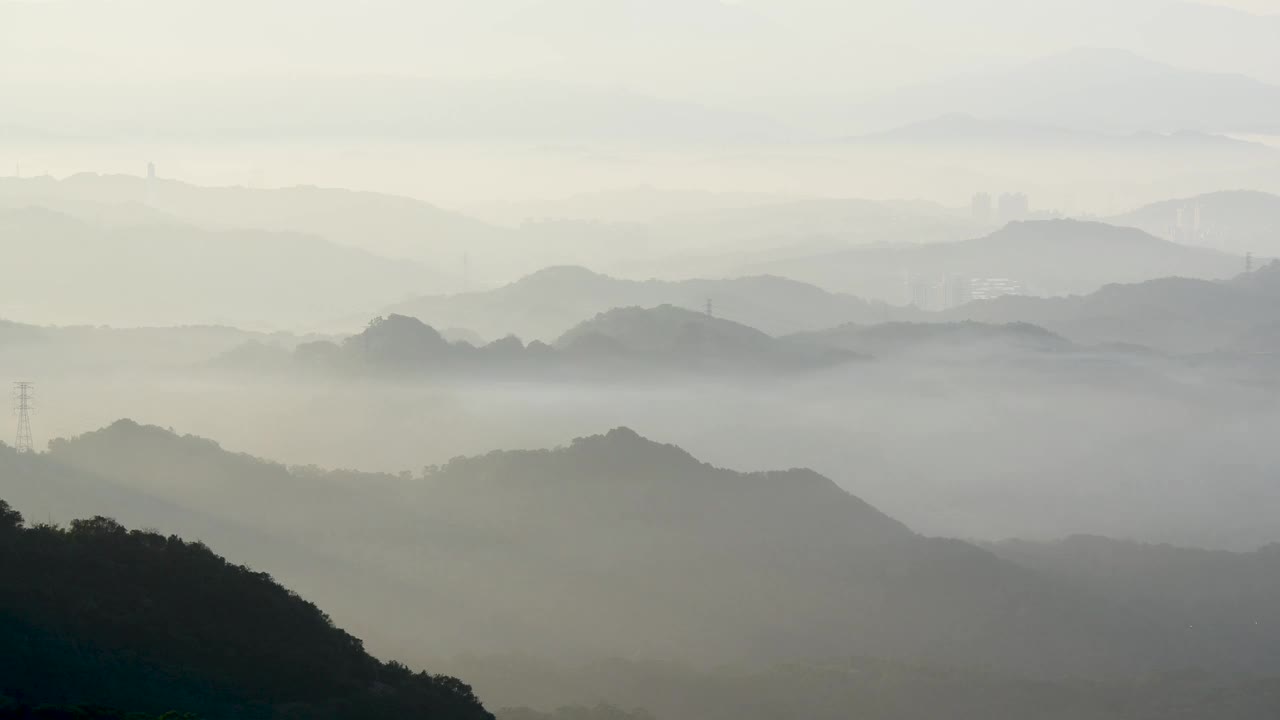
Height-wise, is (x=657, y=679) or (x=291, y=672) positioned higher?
(x=291, y=672)

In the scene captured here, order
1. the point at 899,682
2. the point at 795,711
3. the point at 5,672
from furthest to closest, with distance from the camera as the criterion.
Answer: the point at 899,682
the point at 795,711
the point at 5,672

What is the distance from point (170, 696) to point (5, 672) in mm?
12015

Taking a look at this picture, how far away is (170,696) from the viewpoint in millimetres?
90438

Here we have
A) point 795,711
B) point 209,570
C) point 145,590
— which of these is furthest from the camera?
point 795,711

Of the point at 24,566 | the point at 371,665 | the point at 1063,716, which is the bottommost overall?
the point at 1063,716

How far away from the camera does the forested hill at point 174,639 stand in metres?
88.6

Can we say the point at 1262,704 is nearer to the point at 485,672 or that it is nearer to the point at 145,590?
the point at 485,672

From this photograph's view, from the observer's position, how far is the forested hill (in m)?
88.6

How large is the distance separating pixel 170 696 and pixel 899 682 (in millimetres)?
121048

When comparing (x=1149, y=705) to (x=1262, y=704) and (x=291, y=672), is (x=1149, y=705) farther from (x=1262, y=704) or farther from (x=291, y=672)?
(x=291, y=672)

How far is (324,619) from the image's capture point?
371 ft

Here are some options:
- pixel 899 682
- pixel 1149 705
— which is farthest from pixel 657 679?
pixel 1149 705

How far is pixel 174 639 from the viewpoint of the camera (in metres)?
101

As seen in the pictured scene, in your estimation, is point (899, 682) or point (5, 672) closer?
point (5, 672)
